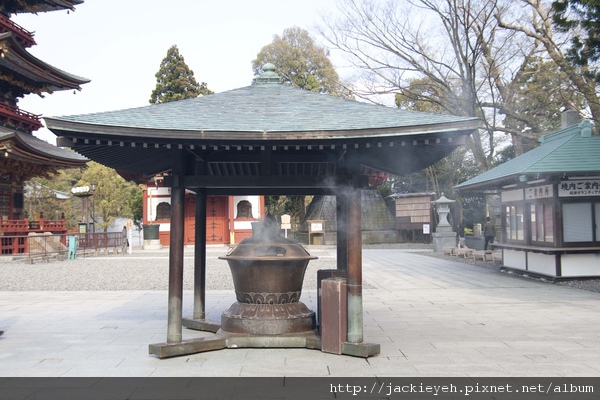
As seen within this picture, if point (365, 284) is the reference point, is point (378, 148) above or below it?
above

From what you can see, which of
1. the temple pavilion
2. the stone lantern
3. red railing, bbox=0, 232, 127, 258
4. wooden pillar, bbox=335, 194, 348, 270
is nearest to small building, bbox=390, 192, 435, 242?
the stone lantern

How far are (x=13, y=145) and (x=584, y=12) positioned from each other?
66.2ft

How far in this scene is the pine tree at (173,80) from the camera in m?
36.5

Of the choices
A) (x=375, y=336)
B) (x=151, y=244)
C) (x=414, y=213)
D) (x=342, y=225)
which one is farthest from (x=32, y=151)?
(x=414, y=213)

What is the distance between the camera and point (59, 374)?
5527mm

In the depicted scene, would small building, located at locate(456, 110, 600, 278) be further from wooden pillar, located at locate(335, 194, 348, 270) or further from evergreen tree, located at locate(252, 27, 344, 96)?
evergreen tree, located at locate(252, 27, 344, 96)

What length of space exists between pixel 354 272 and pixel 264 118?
7.54ft

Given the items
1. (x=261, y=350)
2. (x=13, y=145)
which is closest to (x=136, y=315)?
(x=261, y=350)

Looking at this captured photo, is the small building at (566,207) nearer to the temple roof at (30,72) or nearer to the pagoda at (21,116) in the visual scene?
the pagoda at (21,116)

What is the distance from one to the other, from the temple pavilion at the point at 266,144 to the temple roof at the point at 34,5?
21.7 metres

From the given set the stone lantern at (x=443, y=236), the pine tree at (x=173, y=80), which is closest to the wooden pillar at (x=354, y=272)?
the stone lantern at (x=443, y=236)

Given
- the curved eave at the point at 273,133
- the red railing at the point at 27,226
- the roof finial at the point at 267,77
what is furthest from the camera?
the red railing at the point at 27,226

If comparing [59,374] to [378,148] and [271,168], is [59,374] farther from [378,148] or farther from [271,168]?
[378,148]

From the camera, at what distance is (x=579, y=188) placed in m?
13.3
